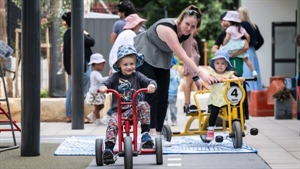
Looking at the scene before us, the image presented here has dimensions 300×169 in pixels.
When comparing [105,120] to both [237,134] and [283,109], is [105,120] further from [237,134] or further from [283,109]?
[237,134]

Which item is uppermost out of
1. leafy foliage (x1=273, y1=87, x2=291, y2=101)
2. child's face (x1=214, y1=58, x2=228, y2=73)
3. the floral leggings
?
child's face (x1=214, y1=58, x2=228, y2=73)

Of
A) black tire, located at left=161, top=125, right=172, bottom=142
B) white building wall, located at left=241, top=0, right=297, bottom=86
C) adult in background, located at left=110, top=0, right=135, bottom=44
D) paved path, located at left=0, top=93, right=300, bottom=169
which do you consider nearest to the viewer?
paved path, located at left=0, top=93, right=300, bottom=169

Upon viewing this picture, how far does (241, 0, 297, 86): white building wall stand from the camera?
2017 cm

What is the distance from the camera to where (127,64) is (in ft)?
28.4

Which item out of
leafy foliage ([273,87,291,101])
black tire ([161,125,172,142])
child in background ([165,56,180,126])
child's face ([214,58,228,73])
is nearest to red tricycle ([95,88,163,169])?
black tire ([161,125,172,142])

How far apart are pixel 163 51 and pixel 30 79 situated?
59.8 inches

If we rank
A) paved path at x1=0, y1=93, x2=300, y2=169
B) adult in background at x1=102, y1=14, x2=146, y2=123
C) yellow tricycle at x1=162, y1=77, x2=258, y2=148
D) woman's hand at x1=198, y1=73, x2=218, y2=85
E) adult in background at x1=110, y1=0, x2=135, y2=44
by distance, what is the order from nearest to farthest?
paved path at x1=0, y1=93, x2=300, y2=169
woman's hand at x1=198, y1=73, x2=218, y2=85
yellow tricycle at x1=162, y1=77, x2=258, y2=148
adult in background at x1=102, y1=14, x2=146, y2=123
adult in background at x1=110, y1=0, x2=135, y2=44

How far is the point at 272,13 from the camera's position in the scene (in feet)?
66.4

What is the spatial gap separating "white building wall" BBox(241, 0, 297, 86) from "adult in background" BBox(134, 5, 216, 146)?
33.9 ft

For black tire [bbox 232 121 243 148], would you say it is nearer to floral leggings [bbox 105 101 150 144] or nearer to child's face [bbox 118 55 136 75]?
floral leggings [bbox 105 101 150 144]

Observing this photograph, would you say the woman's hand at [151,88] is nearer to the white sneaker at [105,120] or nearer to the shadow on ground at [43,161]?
the shadow on ground at [43,161]

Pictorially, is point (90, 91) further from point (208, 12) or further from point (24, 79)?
point (208, 12)

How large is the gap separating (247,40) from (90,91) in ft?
8.85

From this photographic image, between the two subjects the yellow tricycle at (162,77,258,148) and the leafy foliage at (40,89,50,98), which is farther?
the leafy foliage at (40,89,50,98)
